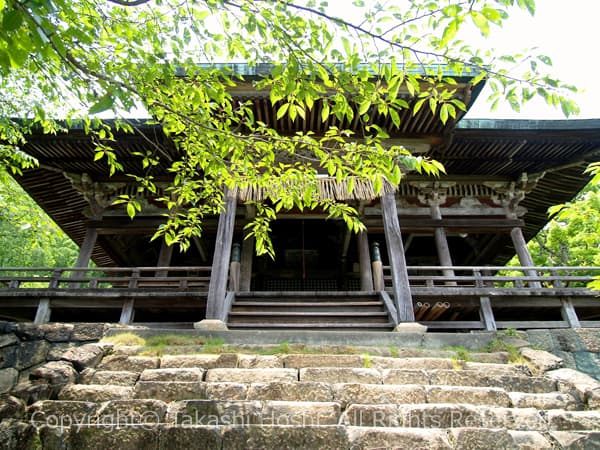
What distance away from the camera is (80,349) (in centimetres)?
397

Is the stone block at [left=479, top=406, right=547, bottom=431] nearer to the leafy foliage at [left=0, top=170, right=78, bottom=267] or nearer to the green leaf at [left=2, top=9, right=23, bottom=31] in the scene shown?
the green leaf at [left=2, top=9, right=23, bottom=31]

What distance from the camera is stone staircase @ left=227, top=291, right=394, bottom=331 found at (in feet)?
20.1

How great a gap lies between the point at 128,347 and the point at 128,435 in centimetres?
188

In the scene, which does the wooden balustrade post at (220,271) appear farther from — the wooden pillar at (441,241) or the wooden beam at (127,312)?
the wooden pillar at (441,241)

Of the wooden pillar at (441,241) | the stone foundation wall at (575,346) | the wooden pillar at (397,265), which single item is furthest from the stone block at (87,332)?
the wooden pillar at (441,241)

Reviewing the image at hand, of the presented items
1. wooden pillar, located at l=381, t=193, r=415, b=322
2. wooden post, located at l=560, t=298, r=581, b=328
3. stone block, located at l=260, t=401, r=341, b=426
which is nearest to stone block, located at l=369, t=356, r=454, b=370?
stone block, located at l=260, t=401, r=341, b=426

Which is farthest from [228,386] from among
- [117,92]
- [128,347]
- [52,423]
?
[117,92]

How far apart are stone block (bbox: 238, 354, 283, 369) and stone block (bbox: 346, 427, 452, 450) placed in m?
1.36

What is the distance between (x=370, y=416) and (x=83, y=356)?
120 inches

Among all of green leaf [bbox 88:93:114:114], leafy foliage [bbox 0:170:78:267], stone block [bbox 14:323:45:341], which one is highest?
leafy foliage [bbox 0:170:78:267]

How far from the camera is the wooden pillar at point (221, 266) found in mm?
5883

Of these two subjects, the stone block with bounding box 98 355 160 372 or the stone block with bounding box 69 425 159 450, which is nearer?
the stone block with bounding box 69 425 159 450

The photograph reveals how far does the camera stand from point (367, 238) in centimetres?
990

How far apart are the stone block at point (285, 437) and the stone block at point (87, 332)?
9.32ft
